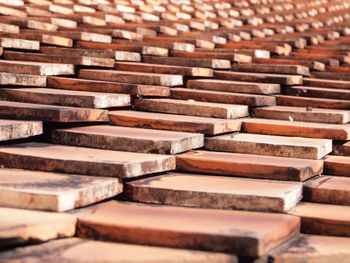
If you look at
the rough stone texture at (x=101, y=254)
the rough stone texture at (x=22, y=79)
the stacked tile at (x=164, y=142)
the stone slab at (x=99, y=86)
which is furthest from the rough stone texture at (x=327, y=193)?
the rough stone texture at (x=22, y=79)

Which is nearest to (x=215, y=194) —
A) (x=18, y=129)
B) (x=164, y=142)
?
(x=164, y=142)

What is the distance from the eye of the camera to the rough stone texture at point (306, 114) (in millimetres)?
2533

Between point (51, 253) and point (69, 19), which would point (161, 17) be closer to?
point (69, 19)

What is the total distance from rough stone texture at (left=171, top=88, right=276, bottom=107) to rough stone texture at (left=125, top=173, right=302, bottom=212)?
32.2 inches

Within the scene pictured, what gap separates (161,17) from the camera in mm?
4199

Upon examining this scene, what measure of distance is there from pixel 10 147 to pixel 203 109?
83cm

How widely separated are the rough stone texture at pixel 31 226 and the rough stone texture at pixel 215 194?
0.29 m

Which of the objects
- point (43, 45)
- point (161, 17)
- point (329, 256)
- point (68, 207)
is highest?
point (161, 17)

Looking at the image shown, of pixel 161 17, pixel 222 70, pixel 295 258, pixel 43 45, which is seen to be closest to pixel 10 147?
pixel 295 258

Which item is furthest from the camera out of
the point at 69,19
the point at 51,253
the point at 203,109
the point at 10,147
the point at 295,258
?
the point at 69,19

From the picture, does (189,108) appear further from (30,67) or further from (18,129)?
(18,129)

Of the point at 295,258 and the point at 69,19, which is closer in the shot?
the point at 295,258

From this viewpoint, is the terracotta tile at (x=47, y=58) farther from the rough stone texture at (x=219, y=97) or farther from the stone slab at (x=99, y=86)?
the rough stone texture at (x=219, y=97)

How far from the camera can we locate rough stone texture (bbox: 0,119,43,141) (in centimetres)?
195
